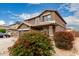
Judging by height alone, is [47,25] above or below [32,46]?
above

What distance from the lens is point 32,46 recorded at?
2.39m

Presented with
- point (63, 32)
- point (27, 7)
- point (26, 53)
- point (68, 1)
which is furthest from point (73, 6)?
point (26, 53)

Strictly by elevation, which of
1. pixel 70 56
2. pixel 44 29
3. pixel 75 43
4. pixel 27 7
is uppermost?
pixel 27 7

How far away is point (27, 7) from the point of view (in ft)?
8.05

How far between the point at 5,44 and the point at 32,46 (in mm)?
355

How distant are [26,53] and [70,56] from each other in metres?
0.57

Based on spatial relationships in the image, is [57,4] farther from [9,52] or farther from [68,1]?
[9,52]

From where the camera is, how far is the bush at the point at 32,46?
94.0 inches

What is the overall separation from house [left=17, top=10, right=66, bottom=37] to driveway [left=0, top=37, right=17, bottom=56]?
0.55 feet

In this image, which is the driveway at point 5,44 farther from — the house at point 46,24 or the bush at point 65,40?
the bush at point 65,40

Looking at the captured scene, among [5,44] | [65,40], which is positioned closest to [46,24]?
[65,40]

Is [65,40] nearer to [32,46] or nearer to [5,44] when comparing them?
[32,46]

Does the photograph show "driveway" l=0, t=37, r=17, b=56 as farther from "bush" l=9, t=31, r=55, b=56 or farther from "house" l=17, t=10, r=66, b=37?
"house" l=17, t=10, r=66, b=37

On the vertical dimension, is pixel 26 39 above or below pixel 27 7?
below
